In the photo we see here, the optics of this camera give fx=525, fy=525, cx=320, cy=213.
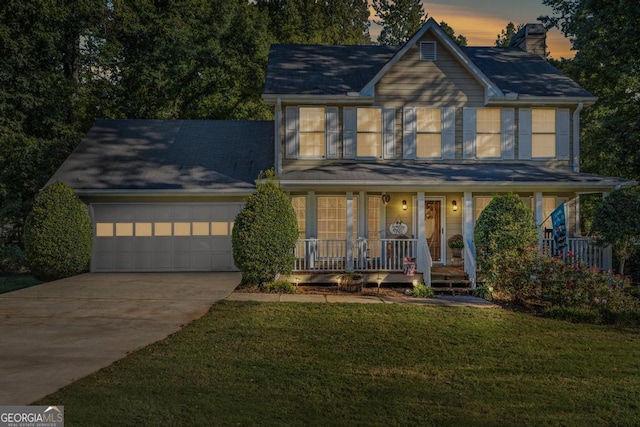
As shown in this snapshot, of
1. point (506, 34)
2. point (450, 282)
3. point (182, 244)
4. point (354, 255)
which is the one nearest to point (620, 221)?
point (450, 282)

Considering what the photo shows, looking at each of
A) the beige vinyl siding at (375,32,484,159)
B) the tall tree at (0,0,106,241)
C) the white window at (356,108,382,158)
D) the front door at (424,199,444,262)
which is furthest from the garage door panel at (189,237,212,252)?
the tall tree at (0,0,106,241)

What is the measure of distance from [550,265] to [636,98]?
12400 mm

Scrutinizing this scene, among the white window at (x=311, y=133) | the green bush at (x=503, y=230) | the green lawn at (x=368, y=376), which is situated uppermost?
the white window at (x=311, y=133)

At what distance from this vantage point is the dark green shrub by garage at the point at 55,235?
14367 millimetres

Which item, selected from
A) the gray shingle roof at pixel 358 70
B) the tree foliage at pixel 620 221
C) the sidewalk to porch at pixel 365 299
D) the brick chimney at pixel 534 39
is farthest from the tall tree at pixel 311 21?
the tree foliage at pixel 620 221

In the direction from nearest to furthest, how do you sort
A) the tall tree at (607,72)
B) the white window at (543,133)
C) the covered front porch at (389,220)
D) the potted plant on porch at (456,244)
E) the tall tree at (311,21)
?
1. the covered front porch at (389,220)
2. the potted plant on porch at (456,244)
3. the white window at (543,133)
4. the tall tree at (607,72)
5. the tall tree at (311,21)

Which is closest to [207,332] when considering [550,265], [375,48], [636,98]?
[550,265]

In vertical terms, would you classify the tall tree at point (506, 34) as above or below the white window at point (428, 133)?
above

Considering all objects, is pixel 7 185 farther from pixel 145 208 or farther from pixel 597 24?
pixel 597 24

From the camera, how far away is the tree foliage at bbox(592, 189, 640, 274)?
1264cm

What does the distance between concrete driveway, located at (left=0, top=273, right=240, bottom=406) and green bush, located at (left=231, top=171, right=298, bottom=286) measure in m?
0.88

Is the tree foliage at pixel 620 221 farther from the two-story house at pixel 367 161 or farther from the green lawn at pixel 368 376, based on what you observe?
the green lawn at pixel 368 376

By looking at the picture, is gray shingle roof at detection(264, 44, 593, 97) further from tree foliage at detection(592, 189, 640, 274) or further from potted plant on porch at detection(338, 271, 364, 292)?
potted plant on porch at detection(338, 271, 364, 292)

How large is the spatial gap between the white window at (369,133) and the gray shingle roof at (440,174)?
513 millimetres
